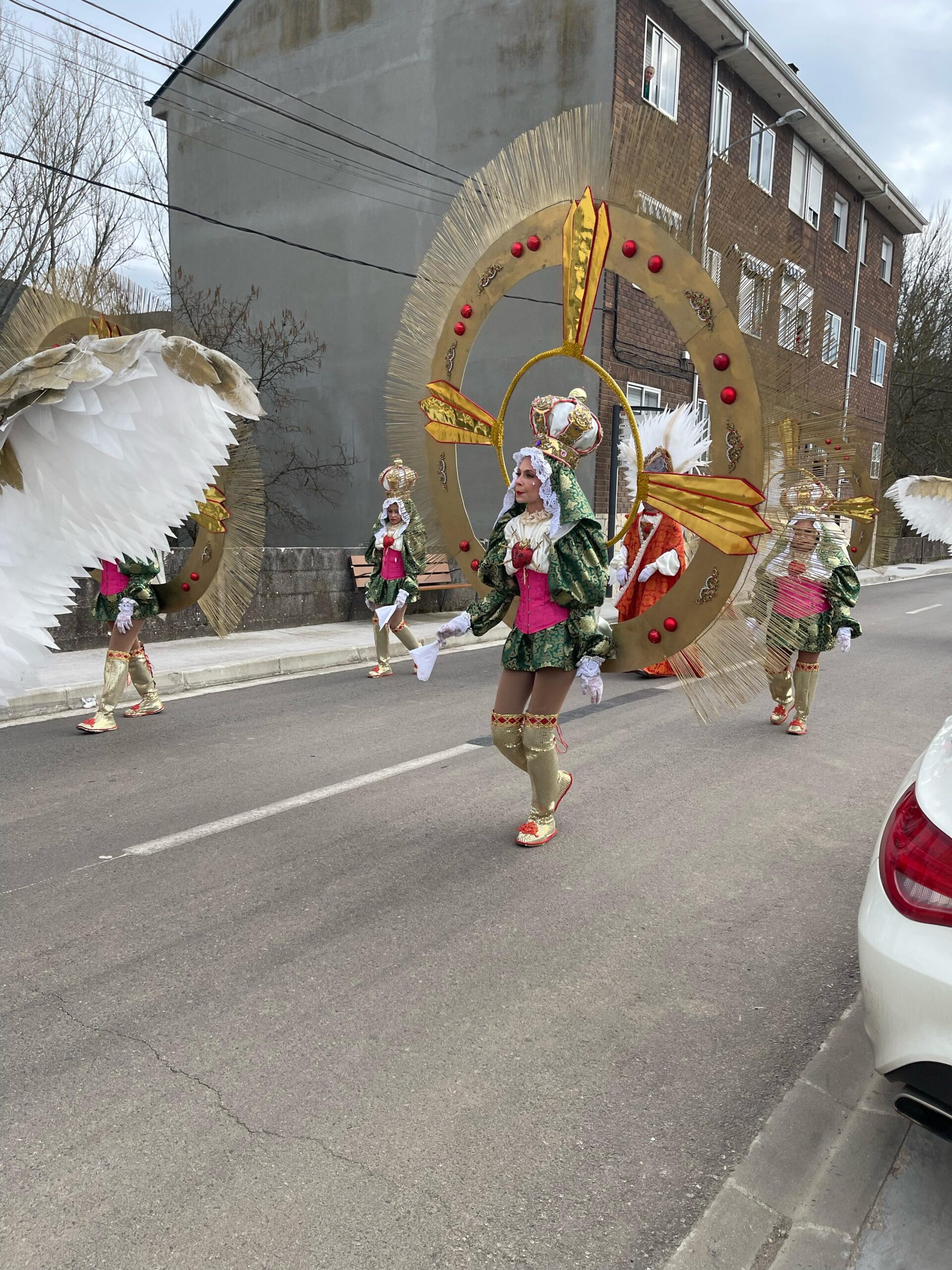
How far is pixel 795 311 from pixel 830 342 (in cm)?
22

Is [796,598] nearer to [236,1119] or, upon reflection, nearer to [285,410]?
[236,1119]

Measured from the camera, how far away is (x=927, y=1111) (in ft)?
6.15

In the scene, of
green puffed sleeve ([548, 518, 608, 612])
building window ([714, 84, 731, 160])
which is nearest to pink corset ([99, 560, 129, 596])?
green puffed sleeve ([548, 518, 608, 612])

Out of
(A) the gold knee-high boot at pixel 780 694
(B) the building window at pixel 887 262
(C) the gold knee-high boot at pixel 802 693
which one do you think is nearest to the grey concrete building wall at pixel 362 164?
(A) the gold knee-high boot at pixel 780 694

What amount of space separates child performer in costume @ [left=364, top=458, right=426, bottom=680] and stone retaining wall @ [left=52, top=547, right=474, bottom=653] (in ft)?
7.47

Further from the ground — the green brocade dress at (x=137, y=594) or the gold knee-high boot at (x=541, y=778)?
the green brocade dress at (x=137, y=594)

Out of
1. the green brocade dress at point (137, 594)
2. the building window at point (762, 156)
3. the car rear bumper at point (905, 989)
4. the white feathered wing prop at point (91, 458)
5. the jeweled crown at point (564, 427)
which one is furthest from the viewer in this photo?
the building window at point (762, 156)

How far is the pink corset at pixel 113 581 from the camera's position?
588 cm

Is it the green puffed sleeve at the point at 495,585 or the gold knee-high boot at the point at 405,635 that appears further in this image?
the gold knee-high boot at the point at 405,635

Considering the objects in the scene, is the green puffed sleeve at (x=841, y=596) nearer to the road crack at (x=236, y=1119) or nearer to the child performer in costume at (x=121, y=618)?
the child performer in costume at (x=121, y=618)

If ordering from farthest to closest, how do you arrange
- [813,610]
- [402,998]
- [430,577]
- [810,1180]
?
1. [430,577]
2. [813,610]
3. [402,998]
4. [810,1180]

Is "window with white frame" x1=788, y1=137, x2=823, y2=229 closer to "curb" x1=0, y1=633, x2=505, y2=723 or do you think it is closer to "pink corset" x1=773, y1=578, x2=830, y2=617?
"curb" x1=0, y1=633, x2=505, y2=723

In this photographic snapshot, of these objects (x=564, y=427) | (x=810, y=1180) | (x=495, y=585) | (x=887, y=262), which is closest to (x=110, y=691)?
(x=495, y=585)

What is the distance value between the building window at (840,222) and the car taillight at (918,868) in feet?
80.1
